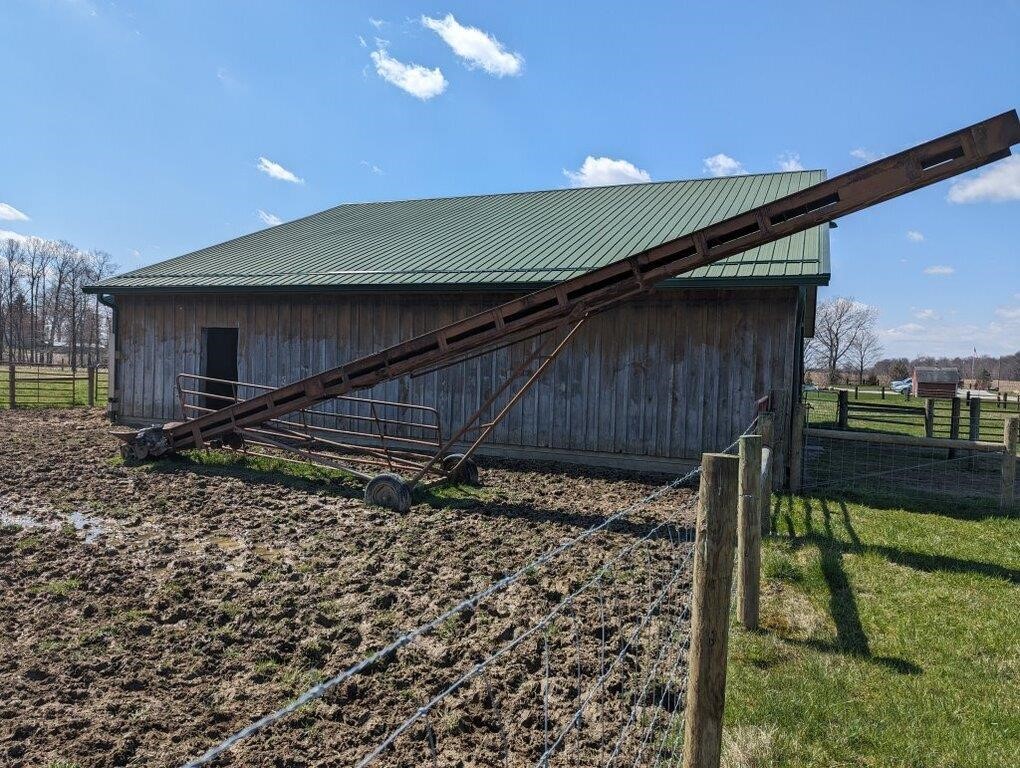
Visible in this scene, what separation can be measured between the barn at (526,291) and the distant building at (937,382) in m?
12.2

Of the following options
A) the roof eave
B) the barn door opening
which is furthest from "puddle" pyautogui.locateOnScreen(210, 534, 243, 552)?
the barn door opening

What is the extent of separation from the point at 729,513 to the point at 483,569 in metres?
3.64

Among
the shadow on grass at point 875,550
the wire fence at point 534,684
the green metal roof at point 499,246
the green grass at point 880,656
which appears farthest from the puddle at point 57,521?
the shadow on grass at point 875,550

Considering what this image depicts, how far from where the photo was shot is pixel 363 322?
13180 mm

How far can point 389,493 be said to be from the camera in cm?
802

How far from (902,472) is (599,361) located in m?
5.74

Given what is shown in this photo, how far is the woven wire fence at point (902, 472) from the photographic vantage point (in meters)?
9.95

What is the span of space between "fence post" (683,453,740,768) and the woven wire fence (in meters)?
8.00

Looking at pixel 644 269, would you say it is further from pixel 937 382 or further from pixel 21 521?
pixel 937 382

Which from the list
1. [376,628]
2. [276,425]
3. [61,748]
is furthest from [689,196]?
[61,748]

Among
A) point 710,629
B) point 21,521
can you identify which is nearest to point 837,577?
point 710,629

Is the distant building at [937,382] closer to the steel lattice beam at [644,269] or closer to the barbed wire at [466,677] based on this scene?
the steel lattice beam at [644,269]

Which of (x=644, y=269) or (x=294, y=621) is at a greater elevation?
(x=644, y=269)

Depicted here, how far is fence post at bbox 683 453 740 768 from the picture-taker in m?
2.46
